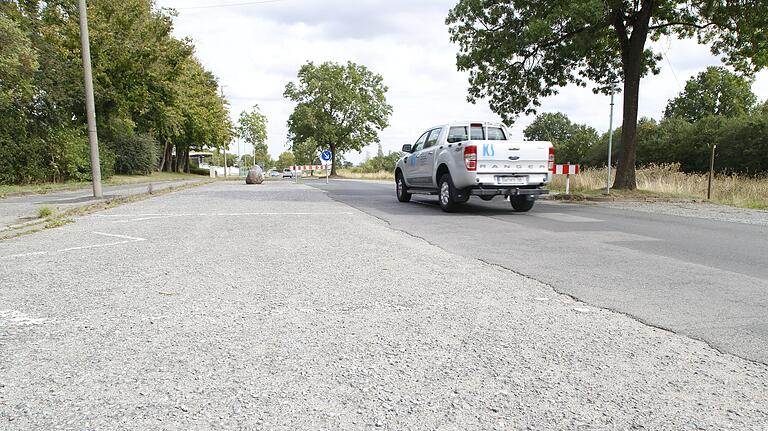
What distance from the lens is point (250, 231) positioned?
8.48 meters

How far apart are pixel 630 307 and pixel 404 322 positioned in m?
1.85

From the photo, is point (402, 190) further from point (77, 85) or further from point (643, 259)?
point (77, 85)

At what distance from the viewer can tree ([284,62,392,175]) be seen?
59875mm

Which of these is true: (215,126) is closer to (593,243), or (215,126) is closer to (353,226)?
(353,226)

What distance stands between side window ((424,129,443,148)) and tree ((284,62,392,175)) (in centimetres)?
4673

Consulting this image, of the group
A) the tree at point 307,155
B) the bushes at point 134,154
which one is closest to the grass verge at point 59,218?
the bushes at point 134,154

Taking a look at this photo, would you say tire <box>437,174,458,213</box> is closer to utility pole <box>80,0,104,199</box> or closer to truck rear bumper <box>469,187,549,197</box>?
truck rear bumper <box>469,187,549,197</box>

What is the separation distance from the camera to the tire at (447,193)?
1170cm

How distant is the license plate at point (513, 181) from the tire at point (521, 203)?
863mm

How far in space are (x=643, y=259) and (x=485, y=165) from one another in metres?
5.43

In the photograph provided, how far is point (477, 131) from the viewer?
1255 centimetres

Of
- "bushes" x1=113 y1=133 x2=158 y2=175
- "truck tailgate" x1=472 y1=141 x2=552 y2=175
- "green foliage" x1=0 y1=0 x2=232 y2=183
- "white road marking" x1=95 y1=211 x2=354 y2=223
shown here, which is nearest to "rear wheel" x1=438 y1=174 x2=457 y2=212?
"truck tailgate" x1=472 y1=141 x2=552 y2=175

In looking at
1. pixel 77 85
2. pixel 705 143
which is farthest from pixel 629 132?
pixel 77 85

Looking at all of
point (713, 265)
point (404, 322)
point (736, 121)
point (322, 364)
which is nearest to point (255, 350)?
point (322, 364)
